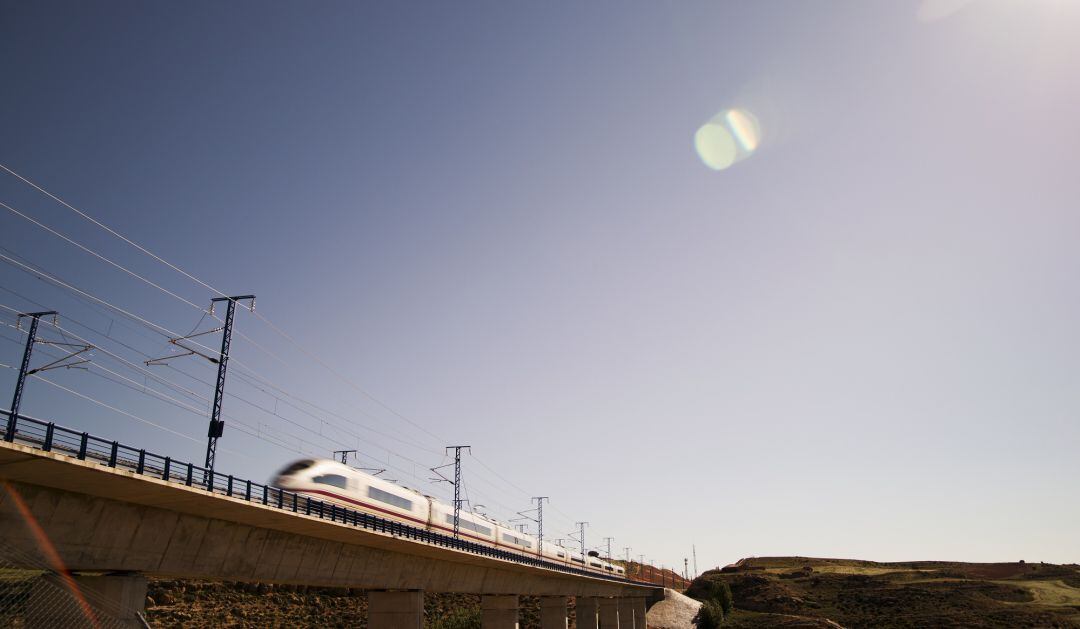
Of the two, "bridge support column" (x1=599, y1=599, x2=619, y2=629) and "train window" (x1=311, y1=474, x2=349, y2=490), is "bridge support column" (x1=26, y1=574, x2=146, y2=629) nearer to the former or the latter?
"train window" (x1=311, y1=474, x2=349, y2=490)

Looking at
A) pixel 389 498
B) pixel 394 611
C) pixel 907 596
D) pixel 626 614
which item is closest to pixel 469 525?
pixel 389 498

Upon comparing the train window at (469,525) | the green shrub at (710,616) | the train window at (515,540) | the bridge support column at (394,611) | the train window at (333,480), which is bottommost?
the green shrub at (710,616)

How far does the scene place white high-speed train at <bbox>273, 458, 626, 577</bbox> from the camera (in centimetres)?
3588

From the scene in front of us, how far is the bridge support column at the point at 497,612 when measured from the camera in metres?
51.8

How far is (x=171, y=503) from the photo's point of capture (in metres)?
21.7

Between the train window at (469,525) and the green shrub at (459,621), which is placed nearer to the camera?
the train window at (469,525)

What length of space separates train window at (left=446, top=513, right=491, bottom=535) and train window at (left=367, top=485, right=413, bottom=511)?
5.36 meters

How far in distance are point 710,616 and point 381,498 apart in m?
65.7

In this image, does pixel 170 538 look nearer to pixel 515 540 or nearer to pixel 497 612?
pixel 497 612

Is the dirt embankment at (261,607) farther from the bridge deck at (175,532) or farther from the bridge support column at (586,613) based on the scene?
the bridge deck at (175,532)

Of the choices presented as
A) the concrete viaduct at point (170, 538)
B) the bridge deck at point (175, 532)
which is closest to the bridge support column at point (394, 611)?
the concrete viaduct at point (170, 538)

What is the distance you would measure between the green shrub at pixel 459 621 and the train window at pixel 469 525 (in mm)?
20874

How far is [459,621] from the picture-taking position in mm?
71000

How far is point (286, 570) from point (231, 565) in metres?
3.74
